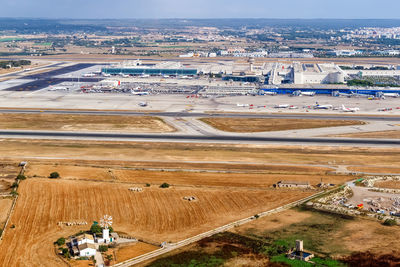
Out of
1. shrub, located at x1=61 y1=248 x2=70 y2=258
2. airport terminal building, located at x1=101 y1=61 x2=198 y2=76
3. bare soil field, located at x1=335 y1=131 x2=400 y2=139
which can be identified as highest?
airport terminal building, located at x1=101 y1=61 x2=198 y2=76

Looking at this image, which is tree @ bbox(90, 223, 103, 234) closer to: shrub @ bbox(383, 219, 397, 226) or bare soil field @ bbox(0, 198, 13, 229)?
bare soil field @ bbox(0, 198, 13, 229)

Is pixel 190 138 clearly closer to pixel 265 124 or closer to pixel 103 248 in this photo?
pixel 265 124

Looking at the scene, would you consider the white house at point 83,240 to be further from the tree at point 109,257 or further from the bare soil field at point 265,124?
the bare soil field at point 265,124

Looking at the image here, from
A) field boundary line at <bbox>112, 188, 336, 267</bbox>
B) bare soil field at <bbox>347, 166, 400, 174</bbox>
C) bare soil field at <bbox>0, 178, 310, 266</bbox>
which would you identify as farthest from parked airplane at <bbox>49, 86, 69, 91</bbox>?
field boundary line at <bbox>112, 188, 336, 267</bbox>

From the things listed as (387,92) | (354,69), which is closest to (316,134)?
(387,92)

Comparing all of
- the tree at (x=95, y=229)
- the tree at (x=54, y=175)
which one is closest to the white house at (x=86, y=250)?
the tree at (x=95, y=229)

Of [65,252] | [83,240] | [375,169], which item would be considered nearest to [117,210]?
[83,240]
